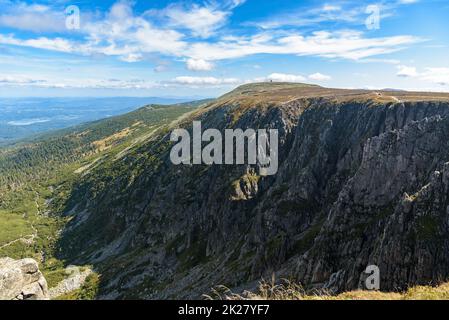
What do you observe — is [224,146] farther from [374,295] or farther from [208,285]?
[374,295]

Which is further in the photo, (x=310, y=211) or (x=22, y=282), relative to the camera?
(x=310, y=211)

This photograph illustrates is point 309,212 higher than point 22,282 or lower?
lower


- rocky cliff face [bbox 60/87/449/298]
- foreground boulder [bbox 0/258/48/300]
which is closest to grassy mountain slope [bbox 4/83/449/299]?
rocky cliff face [bbox 60/87/449/298]

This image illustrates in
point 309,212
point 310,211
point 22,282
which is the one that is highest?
point 22,282

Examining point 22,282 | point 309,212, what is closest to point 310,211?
point 309,212

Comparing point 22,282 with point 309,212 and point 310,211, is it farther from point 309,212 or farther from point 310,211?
point 310,211

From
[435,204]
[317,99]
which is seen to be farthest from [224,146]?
[435,204]
